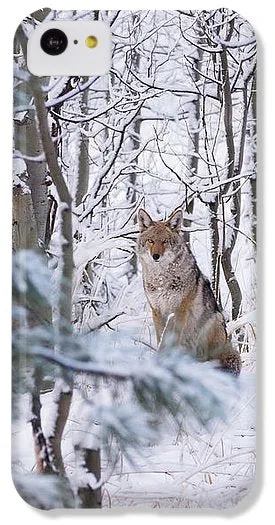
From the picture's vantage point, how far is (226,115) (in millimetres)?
567

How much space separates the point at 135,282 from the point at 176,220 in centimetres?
6

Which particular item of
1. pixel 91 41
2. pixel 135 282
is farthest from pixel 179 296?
pixel 91 41

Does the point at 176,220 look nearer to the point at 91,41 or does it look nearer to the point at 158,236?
the point at 158,236

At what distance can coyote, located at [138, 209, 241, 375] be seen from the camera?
0.56 meters

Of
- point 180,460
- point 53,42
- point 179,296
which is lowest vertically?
point 180,460

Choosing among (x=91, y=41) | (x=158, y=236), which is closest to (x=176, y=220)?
(x=158, y=236)

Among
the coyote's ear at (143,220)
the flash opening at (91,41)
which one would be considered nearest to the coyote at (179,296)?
the coyote's ear at (143,220)

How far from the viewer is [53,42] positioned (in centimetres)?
57

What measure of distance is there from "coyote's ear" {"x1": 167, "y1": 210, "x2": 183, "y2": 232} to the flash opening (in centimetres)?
14

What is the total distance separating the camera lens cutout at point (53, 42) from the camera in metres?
0.57

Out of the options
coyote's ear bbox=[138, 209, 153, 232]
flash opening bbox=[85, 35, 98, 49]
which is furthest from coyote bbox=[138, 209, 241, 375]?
flash opening bbox=[85, 35, 98, 49]

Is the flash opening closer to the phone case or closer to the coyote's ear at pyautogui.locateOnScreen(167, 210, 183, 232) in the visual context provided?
the phone case

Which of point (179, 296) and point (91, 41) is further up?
point (91, 41)
